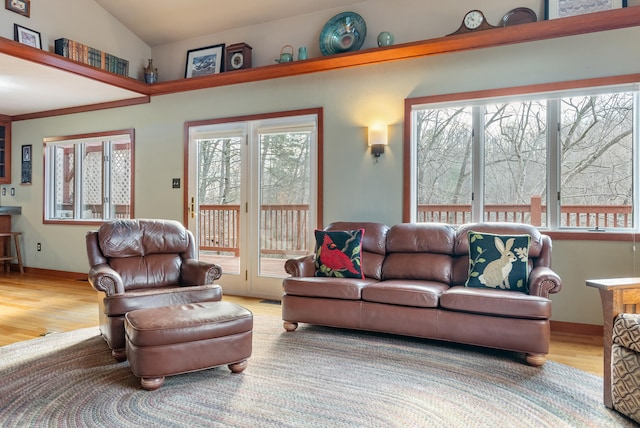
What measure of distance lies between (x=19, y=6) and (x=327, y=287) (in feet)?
13.2

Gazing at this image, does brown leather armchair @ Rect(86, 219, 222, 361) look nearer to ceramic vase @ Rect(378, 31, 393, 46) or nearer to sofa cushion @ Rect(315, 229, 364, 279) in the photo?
sofa cushion @ Rect(315, 229, 364, 279)

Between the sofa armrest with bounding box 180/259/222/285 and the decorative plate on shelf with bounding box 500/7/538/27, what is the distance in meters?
3.23

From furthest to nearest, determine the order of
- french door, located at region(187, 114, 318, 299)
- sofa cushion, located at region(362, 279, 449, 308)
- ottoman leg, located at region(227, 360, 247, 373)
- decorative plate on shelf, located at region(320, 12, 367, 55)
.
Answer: french door, located at region(187, 114, 318, 299) < decorative plate on shelf, located at region(320, 12, 367, 55) < sofa cushion, located at region(362, 279, 449, 308) < ottoman leg, located at region(227, 360, 247, 373)

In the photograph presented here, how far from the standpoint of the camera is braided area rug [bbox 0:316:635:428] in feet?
6.42

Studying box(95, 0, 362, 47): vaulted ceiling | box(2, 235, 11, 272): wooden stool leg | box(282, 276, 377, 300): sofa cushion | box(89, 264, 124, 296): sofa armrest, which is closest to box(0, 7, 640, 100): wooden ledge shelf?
box(95, 0, 362, 47): vaulted ceiling

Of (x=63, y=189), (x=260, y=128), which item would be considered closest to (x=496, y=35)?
(x=260, y=128)

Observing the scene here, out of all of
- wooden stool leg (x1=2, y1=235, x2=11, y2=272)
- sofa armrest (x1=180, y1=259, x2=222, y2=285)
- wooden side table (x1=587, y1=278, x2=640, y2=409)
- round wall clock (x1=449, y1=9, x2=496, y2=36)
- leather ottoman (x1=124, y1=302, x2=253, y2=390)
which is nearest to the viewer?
wooden side table (x1=587, y1=278, x2=640, y2=409)

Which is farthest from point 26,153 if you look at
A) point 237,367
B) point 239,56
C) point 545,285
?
point 545,285

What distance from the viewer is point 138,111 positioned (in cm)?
544

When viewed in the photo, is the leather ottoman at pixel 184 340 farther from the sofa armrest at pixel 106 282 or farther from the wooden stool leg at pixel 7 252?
the wooden stool leg at pixel 7 252

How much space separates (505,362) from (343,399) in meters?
1.22

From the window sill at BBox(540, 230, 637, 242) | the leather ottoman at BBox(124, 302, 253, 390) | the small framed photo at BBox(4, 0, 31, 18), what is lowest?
the leather ottoman at BBox(124, 302, 253, 390)

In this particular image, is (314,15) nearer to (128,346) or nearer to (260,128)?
(260,128)

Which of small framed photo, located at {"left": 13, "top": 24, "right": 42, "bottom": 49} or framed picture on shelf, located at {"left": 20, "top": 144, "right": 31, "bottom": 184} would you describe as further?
framed picture on shelf, located at {"left": 20, "top": 144, "right": 31, "bottom": 184}
